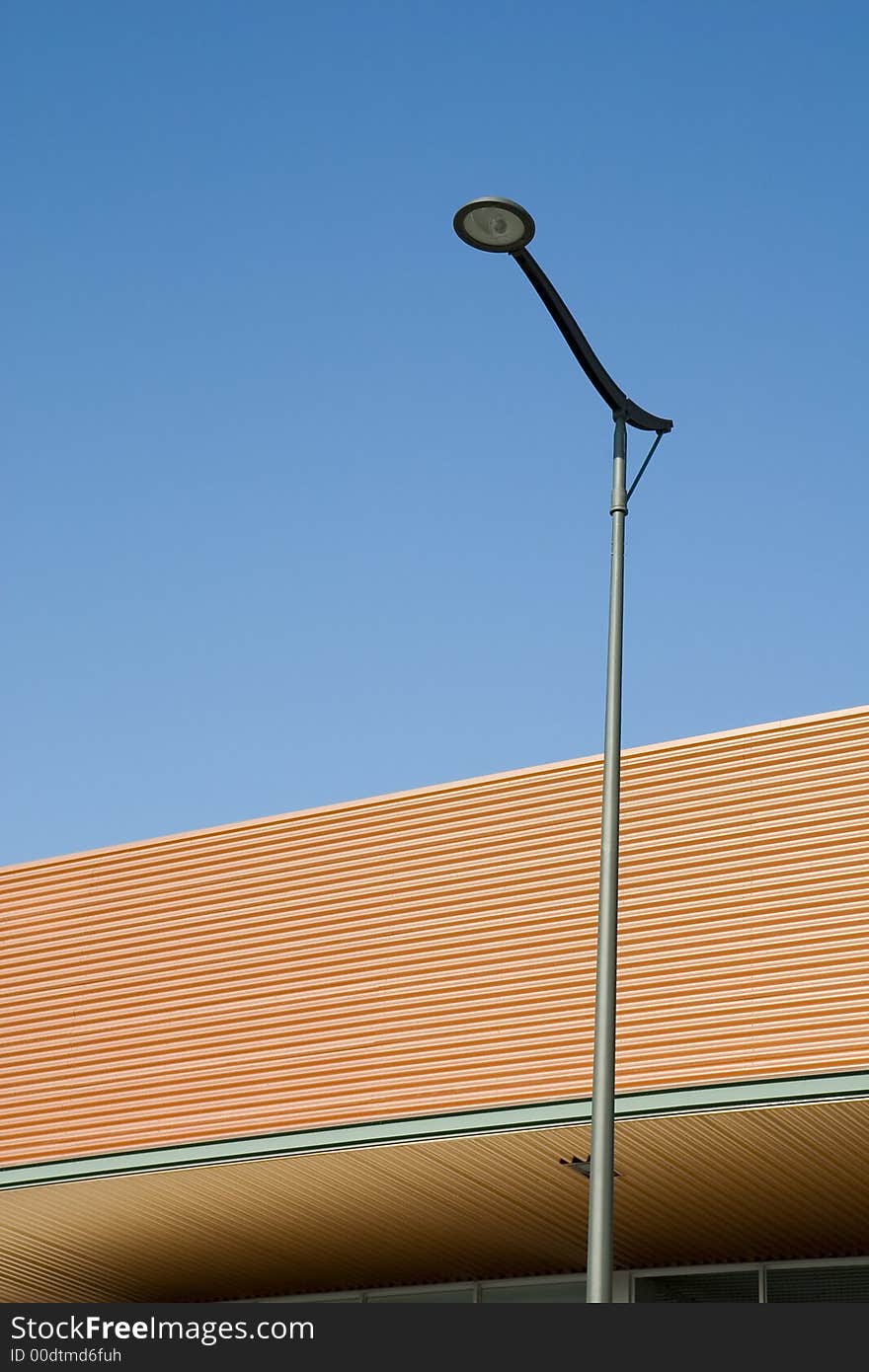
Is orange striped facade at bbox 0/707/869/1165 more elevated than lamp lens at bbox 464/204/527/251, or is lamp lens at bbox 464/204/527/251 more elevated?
lamp lens at bbox 464/204/527/251

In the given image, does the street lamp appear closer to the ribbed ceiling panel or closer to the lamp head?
the lamp head

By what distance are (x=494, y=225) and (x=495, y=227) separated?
1 centimetres

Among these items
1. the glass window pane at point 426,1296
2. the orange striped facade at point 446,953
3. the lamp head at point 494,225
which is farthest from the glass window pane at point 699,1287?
the lamp head at point 494,225

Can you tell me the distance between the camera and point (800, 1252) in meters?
19.0

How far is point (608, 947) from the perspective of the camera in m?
11.0

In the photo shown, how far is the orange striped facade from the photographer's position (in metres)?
15.5

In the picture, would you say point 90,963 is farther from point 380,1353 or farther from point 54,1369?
point 380,1353

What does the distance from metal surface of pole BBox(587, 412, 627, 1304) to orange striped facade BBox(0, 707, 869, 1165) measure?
4.25 metres

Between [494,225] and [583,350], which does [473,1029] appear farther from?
[494,225]

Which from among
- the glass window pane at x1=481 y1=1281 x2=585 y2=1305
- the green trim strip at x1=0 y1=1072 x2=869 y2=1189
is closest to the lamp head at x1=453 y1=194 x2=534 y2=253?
the green trim strip at x1=0 y1=1072 x2=869 y2=1189

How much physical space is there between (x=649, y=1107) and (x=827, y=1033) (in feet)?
5.20

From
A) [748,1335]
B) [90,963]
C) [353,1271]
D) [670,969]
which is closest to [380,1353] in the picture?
[748,1335]

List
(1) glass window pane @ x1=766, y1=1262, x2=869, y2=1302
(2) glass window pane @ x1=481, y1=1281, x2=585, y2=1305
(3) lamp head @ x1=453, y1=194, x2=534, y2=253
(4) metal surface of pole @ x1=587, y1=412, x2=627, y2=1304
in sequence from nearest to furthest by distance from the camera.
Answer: (4) metal surface of pole @ x1=587, y1=412, x2=627, y2=1304, (3) lamp head @ x1=453, y1=194, x2=534, y2=253, (1) glass window pane @ x1=766, y1=1262, x2=869, y2=1302, (2) glass window pane @ x1=481, y1=1281, x2=585, y2=1305

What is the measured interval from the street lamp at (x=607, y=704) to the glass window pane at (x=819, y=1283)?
7.72 metres
